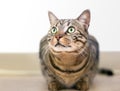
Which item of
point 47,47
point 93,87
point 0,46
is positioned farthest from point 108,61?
point 0,46

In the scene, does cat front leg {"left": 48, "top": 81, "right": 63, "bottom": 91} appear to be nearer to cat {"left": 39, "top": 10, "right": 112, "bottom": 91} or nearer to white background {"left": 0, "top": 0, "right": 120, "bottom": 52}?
cat {"left": 39, "top": 10, "right": 112, "bottom": 91}

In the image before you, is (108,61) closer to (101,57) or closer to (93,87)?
(101,57)

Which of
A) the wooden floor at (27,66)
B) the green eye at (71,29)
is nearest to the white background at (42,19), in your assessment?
the wooden floor at (27,66)

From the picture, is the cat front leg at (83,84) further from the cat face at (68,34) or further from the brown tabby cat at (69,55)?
the cat face at (68,34)

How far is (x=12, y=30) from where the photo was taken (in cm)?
112

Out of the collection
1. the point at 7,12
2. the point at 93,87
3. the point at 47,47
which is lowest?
the point at 93,87

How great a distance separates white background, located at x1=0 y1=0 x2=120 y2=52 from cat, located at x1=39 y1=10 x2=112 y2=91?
0.19 m

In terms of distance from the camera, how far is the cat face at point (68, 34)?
0.80m

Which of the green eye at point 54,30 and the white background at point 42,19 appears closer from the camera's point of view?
the green eye at point 54,30

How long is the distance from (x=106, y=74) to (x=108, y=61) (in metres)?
0.05

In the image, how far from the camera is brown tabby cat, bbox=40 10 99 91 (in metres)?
0.81

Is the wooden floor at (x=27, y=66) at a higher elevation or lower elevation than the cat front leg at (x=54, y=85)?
higher

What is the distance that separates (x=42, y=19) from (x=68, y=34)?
0.33 meters

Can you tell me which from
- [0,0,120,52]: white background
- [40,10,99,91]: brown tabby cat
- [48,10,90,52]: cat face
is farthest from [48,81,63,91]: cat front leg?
[0,0,120,52]: white background
